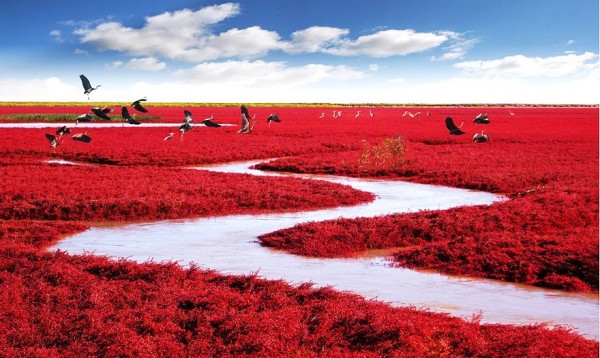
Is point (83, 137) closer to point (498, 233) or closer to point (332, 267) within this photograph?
point (332, 267)

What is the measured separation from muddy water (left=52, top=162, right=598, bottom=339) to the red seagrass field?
0.53 m

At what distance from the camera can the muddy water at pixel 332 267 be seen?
971cm

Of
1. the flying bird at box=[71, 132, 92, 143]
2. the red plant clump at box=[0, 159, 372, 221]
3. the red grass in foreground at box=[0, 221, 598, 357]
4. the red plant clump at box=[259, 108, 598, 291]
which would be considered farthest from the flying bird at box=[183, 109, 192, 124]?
the red grass in foreground at box=[0, 221, 598, 357]

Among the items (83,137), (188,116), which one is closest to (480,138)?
(188,116)

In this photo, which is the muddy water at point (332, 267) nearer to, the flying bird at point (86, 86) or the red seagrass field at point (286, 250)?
the red seagrass field at point (286, 250)

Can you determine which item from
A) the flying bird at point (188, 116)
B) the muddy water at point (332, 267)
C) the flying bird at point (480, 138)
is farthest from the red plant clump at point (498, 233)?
the flying bird at point (188, 116)

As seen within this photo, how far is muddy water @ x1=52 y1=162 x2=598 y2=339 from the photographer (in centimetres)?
971

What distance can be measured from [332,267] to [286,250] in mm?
1623

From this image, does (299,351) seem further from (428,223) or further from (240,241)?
(428,223)

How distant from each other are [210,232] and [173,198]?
4041mm

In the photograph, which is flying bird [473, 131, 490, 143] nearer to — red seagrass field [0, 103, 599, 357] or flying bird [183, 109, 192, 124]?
red seagrass field [0, 103, 599, 357]

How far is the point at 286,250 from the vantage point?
1362 cm

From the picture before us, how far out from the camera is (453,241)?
13680 mm

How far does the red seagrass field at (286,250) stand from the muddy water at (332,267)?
0.53 meters
